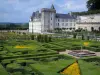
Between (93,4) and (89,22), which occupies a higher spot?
(93,4)

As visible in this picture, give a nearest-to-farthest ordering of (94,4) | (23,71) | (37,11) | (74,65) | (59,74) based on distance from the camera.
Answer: (59,74) < (23,71) < (74,65) < (94,4) < (37,11)

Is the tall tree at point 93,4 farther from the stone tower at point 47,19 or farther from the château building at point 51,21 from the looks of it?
the stone tower at point 47,19

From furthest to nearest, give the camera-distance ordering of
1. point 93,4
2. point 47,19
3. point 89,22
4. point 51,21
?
point 51,21 < point 47,19 < point 93,4 < point 89,22

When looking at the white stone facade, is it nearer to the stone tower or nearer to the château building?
the château building

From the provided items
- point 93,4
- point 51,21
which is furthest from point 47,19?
Result: point 93,4

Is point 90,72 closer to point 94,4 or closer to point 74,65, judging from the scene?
point 74,65

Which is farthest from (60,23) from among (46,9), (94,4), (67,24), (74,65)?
(74,65)

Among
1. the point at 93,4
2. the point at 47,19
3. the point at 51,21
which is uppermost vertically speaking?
the point at 93,4

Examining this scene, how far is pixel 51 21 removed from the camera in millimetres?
Answer: 67000

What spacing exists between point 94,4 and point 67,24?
1531 centimetres

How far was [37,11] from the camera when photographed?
246 ft

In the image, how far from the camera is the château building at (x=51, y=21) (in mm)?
65125

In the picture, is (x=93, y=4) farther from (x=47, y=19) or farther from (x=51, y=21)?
(x=47, y=19)

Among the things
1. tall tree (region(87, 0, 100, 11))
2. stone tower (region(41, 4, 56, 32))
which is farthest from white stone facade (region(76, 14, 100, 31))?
stone tower (region(41, 4, 56, 32))
